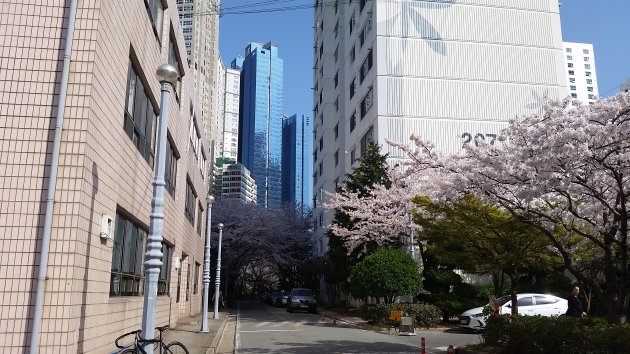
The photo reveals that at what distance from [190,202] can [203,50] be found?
73207 millimetres

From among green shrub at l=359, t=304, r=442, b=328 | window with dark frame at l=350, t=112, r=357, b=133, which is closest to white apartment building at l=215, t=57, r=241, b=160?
window with dark frame at l=350, t=112, r=357, b=133

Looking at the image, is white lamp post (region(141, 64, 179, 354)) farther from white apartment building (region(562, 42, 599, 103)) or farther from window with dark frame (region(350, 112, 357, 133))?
white apartment building (region(562, 42, 599, 103))

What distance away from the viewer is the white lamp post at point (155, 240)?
→ 7.54 m

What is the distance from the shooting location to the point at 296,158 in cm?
14150

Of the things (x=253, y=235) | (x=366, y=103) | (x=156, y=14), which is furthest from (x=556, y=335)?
(x=253, y=235)

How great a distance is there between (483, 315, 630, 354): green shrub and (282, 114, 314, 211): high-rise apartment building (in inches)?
4875

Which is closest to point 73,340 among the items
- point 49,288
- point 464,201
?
point 49,288

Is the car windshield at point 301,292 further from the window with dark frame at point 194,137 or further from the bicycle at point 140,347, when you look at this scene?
the bicycle at point 140,347

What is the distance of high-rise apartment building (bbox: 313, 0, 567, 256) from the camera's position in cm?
3419

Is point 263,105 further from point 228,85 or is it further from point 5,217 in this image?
point 5,217

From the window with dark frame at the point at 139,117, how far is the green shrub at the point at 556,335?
9.25 meters

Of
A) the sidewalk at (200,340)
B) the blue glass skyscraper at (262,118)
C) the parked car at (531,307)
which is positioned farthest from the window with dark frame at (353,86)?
the blue glass skyscraper at (262,118)

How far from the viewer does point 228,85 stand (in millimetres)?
134375

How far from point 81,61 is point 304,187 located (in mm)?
133621
